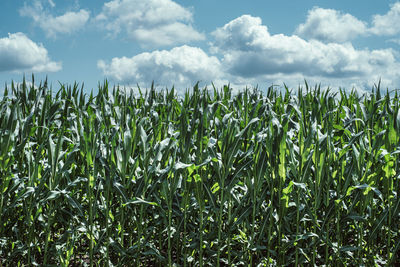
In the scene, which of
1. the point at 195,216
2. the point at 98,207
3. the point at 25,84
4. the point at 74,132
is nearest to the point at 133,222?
the point at 98,207

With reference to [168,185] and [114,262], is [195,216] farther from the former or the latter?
[114,262]

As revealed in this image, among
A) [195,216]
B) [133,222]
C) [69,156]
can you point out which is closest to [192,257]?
[195,216]

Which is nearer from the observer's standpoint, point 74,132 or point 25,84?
point 74,132

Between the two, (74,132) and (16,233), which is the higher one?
(74,132)

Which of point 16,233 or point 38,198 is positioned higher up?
point 38,198

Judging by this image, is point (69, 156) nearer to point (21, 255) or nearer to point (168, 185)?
point (168, 185)

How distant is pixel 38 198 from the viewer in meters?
3.09

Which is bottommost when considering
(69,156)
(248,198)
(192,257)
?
(192,257)

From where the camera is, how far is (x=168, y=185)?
2.93 metres

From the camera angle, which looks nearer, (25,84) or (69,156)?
(69,156)

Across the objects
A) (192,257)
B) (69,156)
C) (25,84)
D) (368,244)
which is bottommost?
(192,257)

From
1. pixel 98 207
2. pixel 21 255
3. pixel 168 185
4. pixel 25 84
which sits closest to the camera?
pixel 168 185

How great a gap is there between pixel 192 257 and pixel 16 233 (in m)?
1.55

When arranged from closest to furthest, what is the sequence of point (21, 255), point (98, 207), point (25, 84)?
point (98, 207), point (21, 255), point (25, 84)
